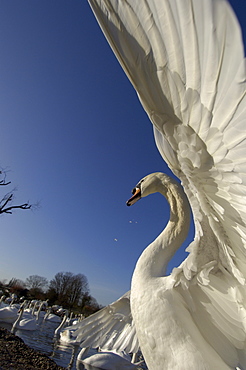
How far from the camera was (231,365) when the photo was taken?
2404 mm

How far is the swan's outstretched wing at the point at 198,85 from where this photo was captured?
1.38 metres

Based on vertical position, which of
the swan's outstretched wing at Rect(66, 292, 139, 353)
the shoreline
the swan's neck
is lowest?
the shoreline

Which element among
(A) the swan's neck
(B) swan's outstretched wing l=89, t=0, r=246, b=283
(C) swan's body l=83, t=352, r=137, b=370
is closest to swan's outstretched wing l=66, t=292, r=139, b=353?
(A) the swan's neck

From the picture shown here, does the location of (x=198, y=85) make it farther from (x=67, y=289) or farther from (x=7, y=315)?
(x=67, y=289)

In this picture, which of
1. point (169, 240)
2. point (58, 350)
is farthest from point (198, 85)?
point (58, 350)

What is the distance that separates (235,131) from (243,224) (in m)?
0.69

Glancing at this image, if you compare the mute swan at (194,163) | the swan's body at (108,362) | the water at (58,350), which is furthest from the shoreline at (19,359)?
the mute swan at (194,163)

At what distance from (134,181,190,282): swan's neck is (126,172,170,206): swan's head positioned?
5.6 inches

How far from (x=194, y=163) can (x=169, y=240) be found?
1391 mm

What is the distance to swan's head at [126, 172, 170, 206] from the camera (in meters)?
3.49

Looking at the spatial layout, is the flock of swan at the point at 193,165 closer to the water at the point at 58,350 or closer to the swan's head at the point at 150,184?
the swan's head at the point at 150,184

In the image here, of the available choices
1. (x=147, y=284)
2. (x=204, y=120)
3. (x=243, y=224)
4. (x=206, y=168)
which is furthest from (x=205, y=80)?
(x=147, y=284)

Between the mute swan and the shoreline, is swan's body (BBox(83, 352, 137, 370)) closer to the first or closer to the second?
the shoreline

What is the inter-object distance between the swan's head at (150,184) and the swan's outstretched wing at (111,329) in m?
1.95
